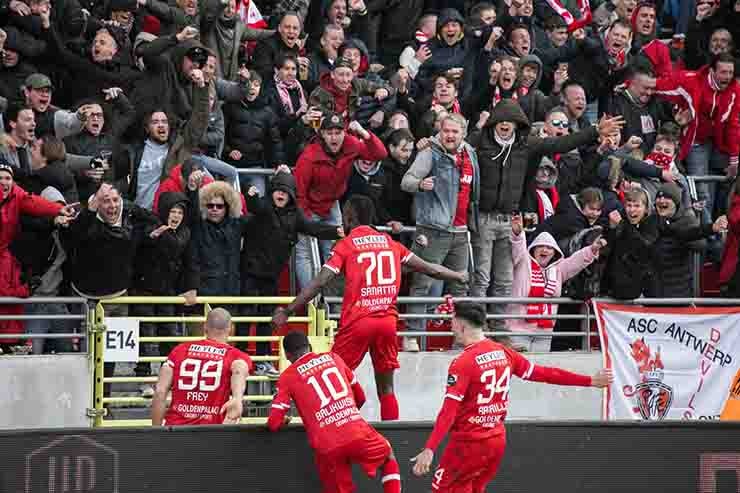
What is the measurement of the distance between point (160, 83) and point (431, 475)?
643cm

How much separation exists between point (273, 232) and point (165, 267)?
1.15 meters

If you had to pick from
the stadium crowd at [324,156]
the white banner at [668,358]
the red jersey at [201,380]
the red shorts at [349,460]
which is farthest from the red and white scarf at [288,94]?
the red shorts at [349,460]

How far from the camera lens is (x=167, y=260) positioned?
17.7 metres

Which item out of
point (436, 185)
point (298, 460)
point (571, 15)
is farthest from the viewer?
point (571, 15)

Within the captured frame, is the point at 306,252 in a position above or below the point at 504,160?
below

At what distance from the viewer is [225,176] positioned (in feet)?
62.6

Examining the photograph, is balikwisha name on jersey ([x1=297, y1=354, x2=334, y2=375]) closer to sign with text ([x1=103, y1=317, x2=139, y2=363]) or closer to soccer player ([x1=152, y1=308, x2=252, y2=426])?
soccer player ([x1=152, y1=308, x2=252, y2=426])

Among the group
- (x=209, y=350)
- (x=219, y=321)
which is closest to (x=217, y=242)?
(x=219, y=321)

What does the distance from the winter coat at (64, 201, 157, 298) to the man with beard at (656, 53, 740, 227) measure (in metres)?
7.19

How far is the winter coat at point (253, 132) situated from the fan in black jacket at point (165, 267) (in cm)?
210

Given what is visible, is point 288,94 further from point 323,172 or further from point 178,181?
point 178,181

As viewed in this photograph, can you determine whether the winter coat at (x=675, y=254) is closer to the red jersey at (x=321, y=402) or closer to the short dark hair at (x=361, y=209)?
the short dark hair at (x=361, y=209)

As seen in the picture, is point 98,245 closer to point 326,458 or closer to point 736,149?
point 326,458

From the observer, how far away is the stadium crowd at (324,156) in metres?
17.8
